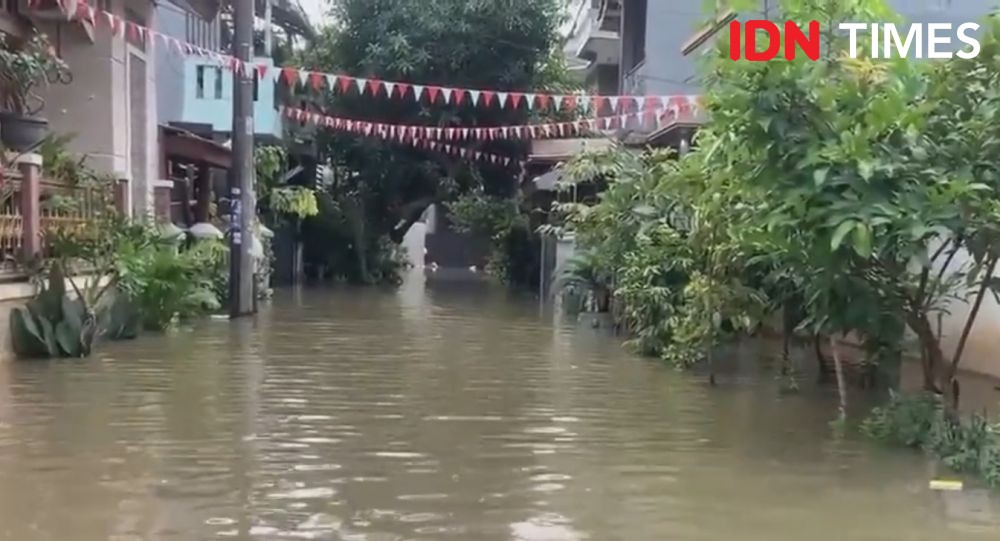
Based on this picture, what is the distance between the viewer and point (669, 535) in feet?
17.3

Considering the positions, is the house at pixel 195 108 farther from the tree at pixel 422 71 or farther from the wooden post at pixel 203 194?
the tree at pixel 422 71

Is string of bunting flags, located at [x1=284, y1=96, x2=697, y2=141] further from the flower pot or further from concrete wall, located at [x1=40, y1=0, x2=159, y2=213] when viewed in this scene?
the flower pot

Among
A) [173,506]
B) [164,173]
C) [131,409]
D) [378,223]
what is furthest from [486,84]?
[173,506]

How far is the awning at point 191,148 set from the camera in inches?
759

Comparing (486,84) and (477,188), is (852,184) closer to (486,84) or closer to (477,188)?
(486,84)

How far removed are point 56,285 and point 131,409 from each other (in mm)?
3281

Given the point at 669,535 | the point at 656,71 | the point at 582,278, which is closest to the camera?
the point at 669,535

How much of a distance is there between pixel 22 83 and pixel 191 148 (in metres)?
8.02

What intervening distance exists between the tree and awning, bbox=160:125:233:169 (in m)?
5.13

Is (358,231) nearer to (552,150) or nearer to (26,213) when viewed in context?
(552,150)

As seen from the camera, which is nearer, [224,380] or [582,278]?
[224,380]

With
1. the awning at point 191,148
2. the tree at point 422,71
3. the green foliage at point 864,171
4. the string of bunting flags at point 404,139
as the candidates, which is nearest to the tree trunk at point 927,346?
the green foliage at point 864,171

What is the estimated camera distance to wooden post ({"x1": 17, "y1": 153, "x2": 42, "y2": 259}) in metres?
10.9

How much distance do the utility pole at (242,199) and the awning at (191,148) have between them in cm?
312
